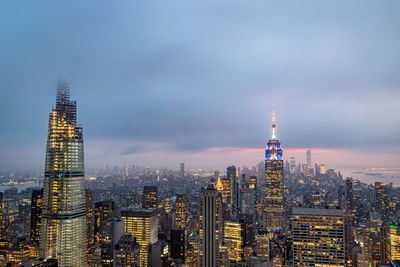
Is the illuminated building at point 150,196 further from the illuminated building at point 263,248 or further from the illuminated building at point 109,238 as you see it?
the illuminated building at point 263,248

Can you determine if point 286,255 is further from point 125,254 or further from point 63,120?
point 63,120

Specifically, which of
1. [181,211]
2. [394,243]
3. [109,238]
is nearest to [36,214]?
[109,238]

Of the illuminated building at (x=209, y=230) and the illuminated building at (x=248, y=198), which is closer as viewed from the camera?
the illuminated building at (x=209, y=230)

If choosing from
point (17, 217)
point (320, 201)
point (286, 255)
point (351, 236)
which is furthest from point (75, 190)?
point (320, 201)

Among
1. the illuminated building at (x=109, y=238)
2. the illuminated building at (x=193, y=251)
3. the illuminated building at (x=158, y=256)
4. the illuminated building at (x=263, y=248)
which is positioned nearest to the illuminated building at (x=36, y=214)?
the illuminated building at (x=109, y=238)

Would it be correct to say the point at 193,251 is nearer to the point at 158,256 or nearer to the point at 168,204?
the point at 158,256
